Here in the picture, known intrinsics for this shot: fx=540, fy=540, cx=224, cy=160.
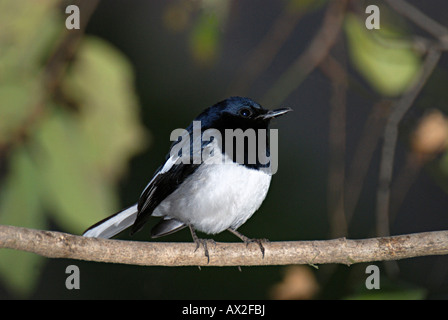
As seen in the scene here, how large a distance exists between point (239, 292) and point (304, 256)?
9.59 ft

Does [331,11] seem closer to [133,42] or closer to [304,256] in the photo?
[304,256]

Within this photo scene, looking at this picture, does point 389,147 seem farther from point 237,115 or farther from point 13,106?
point 13,106

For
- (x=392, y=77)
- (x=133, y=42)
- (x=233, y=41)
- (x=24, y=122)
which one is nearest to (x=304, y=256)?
(x=392, y=77)

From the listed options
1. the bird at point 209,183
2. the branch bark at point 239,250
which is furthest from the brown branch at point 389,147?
the bird at point 209,183

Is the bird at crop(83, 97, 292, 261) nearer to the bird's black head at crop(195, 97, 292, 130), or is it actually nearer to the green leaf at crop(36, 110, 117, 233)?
the bird's black head at crop(195, 97, 292, 130)

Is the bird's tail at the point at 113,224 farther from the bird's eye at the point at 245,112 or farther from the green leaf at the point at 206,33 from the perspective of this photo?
the green leaf at the point at 206,33

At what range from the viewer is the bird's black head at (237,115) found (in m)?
2.95

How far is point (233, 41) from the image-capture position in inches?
202

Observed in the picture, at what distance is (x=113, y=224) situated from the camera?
9.23 ft

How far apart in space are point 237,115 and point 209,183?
454mm

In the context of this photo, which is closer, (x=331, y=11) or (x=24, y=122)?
(x=24, y=122)

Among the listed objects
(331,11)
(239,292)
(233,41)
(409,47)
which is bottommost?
(239,292)

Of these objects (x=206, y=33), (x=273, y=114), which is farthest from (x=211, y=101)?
(x=206, y=33)

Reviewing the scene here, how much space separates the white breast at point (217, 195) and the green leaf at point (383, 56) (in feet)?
2.63
